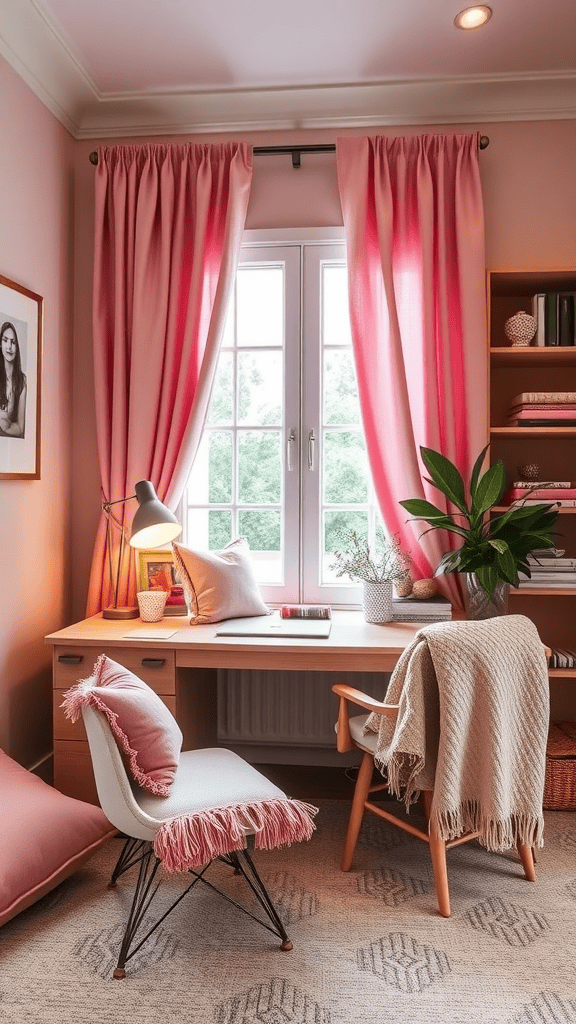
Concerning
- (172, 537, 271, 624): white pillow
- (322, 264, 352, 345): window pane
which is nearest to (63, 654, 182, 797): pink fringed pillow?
(172, 537, 271, 624): white pillow

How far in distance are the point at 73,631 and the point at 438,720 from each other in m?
1.34

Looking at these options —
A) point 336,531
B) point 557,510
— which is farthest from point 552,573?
point 336,531

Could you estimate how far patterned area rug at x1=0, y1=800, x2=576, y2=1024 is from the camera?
1.73 meters

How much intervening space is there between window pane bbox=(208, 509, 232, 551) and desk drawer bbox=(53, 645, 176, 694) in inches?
32.2

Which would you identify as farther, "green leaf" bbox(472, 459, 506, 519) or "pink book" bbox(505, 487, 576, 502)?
"pink book" bbox(505, 487, 576, 502)

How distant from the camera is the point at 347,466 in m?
3.22

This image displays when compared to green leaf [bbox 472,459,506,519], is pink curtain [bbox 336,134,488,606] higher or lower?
higher

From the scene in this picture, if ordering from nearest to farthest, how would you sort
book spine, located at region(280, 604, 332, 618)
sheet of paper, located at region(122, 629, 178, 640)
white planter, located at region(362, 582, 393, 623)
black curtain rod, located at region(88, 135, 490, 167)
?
sheet of paper, located at region(122, 629, 178, 640), white planter, located at region(362, 582, 393, 623), book spine, located at region(280, 604, 332, 618), black curtain rod, located at region(88, 135, 490, 167)

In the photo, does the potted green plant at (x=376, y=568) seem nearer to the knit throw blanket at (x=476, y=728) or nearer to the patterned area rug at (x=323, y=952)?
the knit throw blanket at (x=476, y=728)

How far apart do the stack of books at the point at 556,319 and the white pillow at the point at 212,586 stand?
1.48 meters

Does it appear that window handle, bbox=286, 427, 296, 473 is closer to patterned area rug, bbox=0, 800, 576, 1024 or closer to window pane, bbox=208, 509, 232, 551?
window pane, bbox=208, 509, 232, 551

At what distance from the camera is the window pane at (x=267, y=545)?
325 centimetres

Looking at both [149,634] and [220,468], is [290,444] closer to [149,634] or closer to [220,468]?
[220,468]

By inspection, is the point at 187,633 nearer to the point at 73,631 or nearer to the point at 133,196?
the point at 73,631
